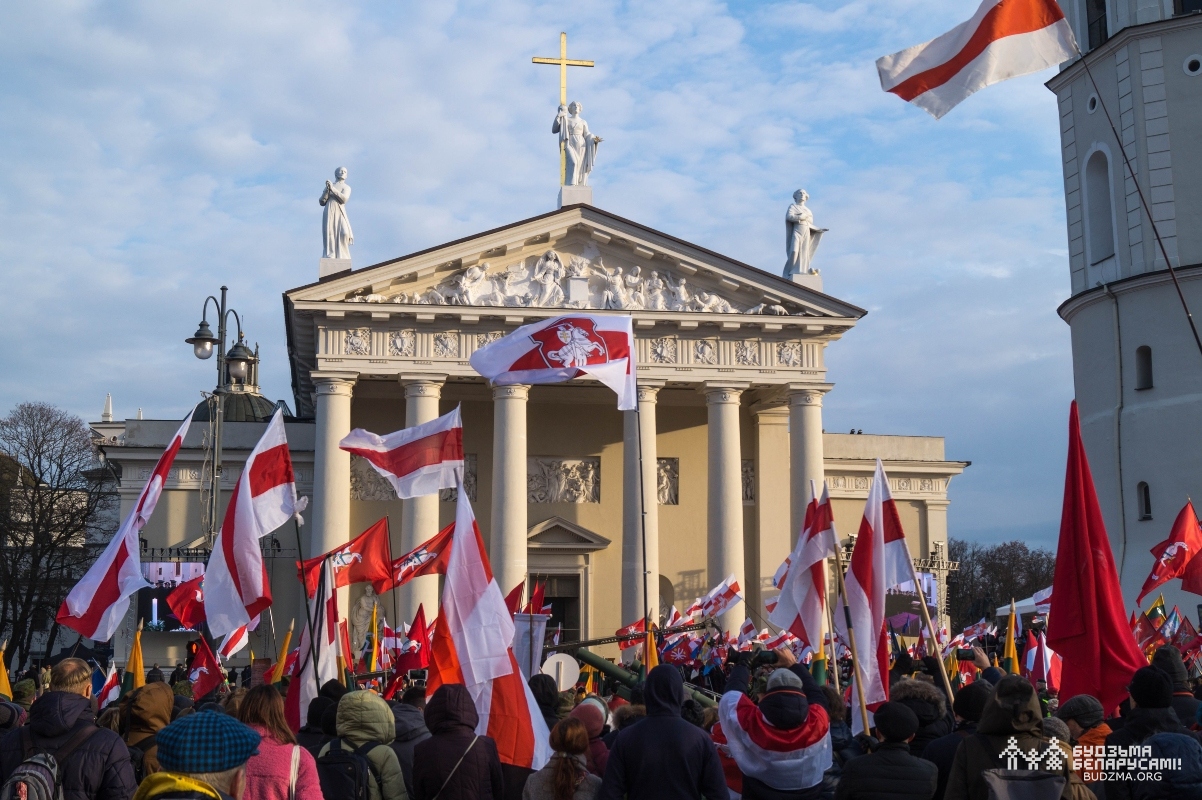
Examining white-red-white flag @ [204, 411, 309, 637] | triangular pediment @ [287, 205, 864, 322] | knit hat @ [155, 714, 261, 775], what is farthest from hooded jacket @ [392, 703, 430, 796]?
triangular pediment @ [287, 205, 864, 322]

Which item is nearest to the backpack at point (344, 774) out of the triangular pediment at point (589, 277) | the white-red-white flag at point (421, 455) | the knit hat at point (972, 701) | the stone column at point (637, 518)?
the knit hat at point (972, 701)

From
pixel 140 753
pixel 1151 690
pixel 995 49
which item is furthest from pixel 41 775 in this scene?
pixel 995 49

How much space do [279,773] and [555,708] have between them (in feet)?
11.2

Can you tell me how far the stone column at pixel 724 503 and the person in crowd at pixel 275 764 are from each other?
92.0 ft

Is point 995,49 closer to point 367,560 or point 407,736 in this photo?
point 407,736

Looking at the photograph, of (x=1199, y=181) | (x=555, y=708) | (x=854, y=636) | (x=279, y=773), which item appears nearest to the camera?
(x=279, y=773)

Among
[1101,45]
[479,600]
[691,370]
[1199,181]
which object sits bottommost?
[479,600]

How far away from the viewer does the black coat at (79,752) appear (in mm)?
6035

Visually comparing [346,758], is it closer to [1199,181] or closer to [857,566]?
[857,566]

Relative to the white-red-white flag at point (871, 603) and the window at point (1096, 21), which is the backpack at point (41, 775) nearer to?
the white-red-white flag at point (871, 603)

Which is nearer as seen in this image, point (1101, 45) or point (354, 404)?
point (1101, 45)

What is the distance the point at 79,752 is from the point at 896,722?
3.78m

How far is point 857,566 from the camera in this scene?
10.2 meters

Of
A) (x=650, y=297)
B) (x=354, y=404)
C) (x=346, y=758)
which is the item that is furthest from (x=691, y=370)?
(x=346, y=758)
